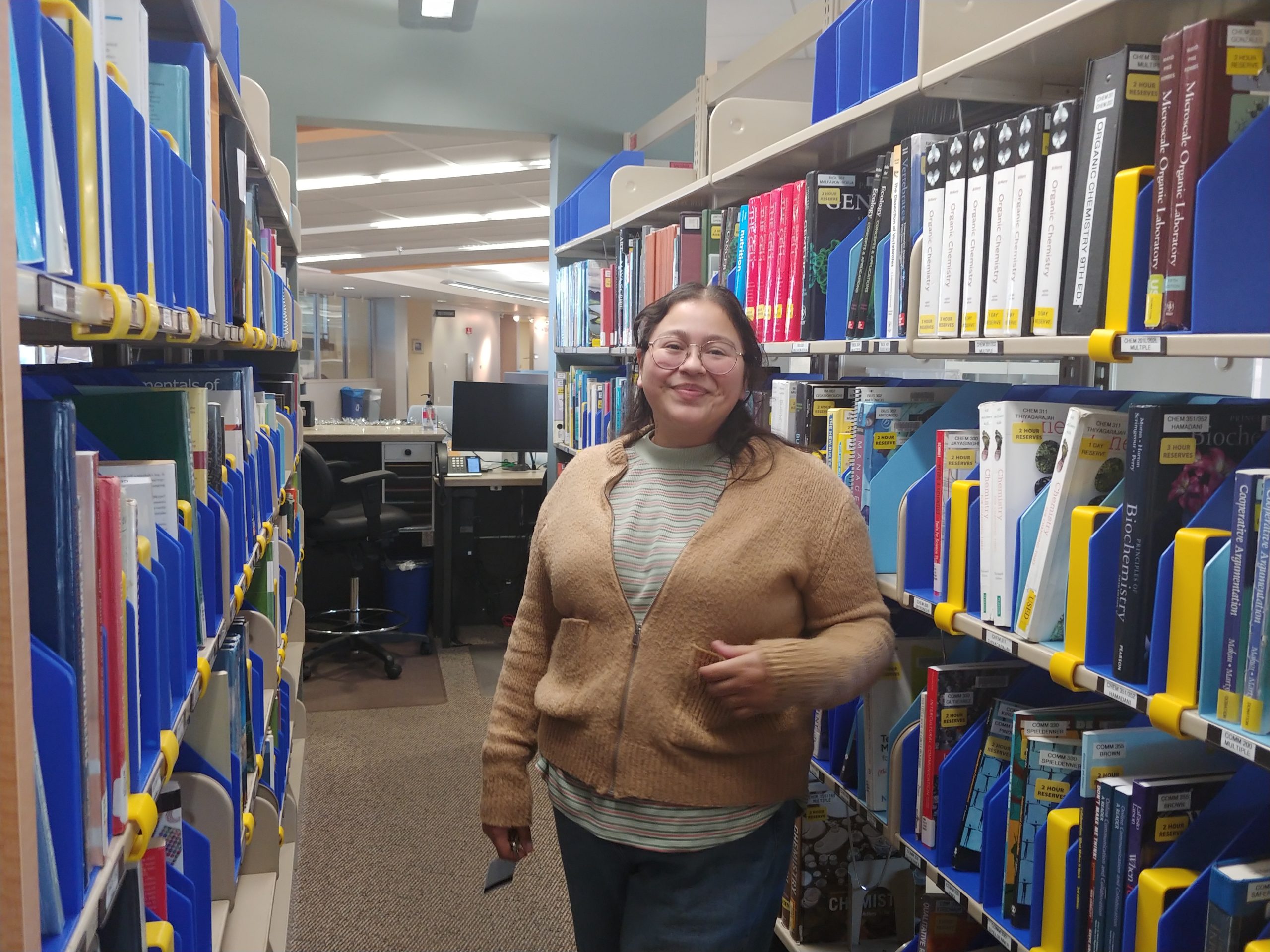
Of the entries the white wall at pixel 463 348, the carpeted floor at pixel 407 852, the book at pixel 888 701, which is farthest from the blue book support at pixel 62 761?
the white wall at pixel 463 348

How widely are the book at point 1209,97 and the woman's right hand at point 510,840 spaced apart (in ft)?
4.16

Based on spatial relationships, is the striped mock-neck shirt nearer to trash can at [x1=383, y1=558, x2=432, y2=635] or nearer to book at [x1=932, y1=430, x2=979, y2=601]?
book at [x1=932, y1=430, x2=979, y2=601]

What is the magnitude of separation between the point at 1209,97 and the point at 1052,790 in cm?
91

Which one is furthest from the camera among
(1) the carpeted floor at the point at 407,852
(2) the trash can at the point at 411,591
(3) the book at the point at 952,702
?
(2) the trash can at the point at 411,591

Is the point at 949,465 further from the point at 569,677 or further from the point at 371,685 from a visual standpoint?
the point at 371,685

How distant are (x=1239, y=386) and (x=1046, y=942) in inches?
101

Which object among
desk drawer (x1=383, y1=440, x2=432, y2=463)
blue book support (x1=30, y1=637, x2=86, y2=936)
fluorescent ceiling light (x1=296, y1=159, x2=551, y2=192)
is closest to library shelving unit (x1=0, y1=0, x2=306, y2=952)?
blue book support (x1=30, y1=637, x2=86, y2=936)

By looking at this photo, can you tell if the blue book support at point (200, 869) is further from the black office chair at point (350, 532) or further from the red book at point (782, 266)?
the black office chair at point (350, 532)

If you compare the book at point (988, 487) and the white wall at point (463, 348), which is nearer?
the book at point (988, 487)

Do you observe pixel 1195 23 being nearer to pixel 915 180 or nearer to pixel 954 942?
pixel 915 180

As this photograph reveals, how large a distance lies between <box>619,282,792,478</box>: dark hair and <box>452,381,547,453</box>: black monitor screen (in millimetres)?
3574

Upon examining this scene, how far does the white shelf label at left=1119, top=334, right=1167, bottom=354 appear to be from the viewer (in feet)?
3.76

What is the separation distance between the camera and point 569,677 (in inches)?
62.6

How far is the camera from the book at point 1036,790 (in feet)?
4.68
